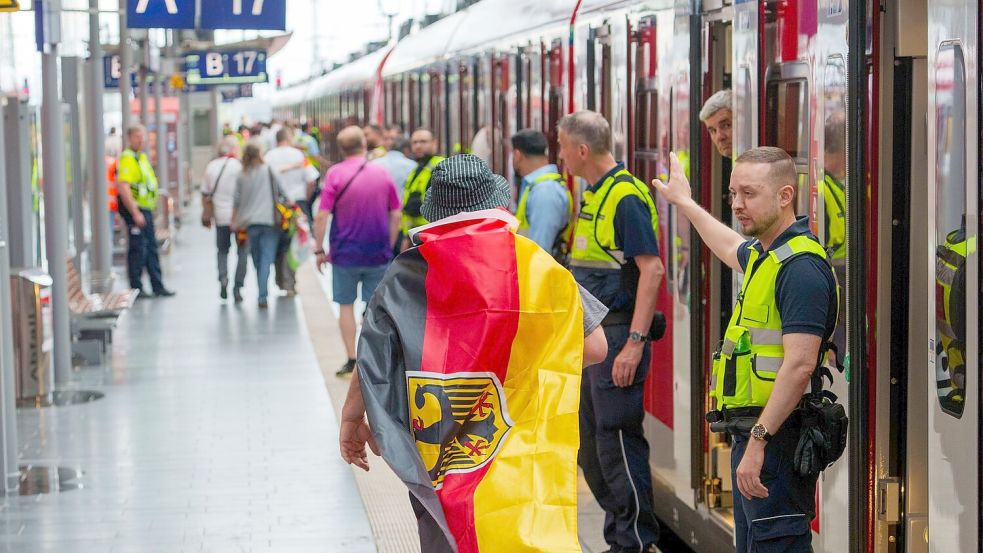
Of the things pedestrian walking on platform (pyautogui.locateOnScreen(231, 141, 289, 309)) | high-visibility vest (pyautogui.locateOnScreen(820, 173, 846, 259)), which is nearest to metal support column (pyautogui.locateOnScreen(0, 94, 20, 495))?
high-visibility vest (pyautogui.locateOnScreen(820, 173, 846, 259))

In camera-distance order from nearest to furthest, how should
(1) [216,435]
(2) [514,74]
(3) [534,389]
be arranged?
(3) [534,389], (1) [216,435], (2) [514,74]

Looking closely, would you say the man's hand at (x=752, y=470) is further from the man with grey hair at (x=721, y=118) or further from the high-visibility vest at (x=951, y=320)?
the man with grey hair at (x=721, y=118)

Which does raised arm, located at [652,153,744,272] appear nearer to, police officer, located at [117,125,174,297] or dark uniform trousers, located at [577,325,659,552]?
dark uniform trousers, located at [577,325,659,552]

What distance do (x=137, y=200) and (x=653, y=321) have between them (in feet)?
35.0

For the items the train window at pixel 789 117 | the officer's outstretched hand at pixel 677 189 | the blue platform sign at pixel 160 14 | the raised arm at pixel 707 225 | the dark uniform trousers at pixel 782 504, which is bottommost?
the dark uniform trousers at pixel 782 504

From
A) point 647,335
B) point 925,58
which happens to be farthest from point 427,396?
point 647,335

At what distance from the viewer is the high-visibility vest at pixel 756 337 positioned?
452 cm

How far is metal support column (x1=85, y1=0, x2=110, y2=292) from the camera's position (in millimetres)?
15486

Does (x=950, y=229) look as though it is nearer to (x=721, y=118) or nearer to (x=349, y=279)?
(x=721, y=118)

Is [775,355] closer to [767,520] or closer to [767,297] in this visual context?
[767,297]

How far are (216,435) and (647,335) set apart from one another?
4212 millimetres

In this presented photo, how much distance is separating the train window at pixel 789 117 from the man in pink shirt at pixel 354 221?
20.2 feet

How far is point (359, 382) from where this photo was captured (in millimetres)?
4266

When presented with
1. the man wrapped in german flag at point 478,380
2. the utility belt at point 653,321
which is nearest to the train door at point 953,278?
the man wrapped in german flag at point 478,380
